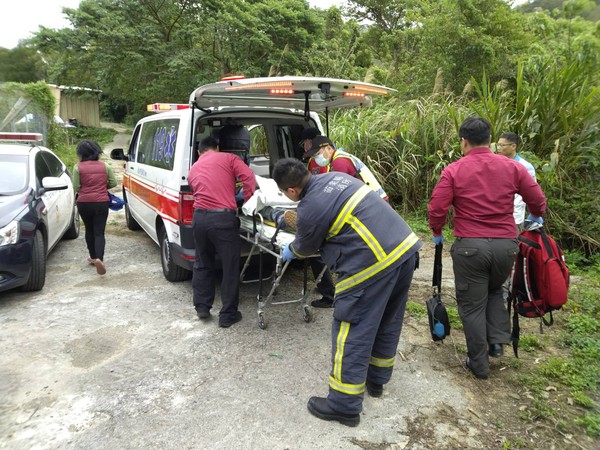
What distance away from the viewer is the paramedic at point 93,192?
516cm

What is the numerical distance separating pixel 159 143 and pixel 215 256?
1902 millimetres

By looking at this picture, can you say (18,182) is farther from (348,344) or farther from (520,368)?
(520,368)

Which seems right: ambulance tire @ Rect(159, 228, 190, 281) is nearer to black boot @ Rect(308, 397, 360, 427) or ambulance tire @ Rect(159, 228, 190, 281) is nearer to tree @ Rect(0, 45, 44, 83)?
black boot @ Rect(308, 397, 360, 427)

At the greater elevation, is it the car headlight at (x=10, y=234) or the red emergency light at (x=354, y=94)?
the red emergency light at (x=354, y=94)

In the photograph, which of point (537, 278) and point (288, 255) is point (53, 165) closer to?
point (288, 255)

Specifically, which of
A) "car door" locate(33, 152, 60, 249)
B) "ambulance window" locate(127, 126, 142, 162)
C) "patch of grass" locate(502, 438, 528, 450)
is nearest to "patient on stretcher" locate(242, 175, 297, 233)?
"patch of grass" locate(502, 438, 528, 450)

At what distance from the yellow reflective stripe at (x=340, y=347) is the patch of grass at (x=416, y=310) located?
181cm

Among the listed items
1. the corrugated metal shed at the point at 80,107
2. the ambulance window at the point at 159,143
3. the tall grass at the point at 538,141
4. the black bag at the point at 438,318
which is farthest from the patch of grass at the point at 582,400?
the corrugated metal shed at the point at 80,107

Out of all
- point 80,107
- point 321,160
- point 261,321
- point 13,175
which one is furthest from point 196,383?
point 80,107

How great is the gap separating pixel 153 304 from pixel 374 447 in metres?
2.78

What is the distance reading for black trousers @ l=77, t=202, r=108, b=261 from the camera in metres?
5.22

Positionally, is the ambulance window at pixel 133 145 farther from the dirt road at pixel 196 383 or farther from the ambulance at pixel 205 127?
the dirt road at pixel 196 383

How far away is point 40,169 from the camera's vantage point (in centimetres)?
550

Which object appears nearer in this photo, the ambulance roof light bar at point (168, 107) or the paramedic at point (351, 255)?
the paramedic at point (351, 255)
